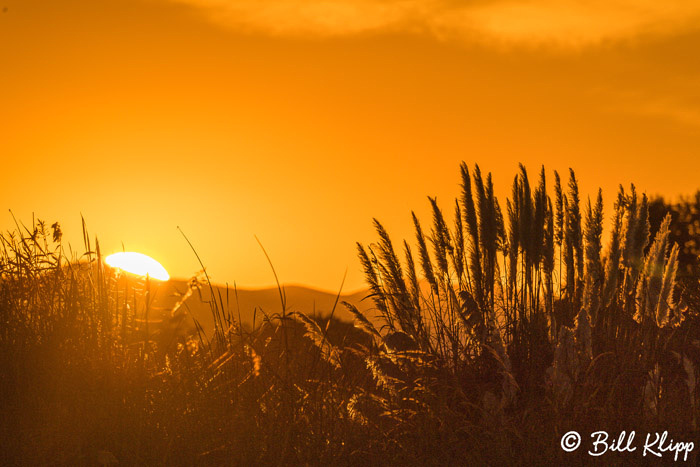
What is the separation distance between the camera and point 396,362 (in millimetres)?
4051

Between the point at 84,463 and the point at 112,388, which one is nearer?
the point at 84,463

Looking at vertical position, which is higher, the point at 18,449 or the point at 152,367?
the point at 152,367

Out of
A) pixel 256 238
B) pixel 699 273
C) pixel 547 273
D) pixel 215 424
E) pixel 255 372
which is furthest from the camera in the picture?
pixel 699 273

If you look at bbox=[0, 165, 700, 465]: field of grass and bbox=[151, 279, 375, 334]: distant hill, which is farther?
bbox=[151, 279, 375, 334]: distant hill

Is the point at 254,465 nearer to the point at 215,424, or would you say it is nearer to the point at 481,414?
the point at 215,424

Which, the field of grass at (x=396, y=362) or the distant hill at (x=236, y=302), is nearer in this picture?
the field of grass at (x=396, y=362)

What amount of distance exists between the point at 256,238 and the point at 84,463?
1.45 m

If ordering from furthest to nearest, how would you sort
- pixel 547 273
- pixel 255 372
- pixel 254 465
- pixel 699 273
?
1. pixel 699 273
2. pixel 547 273
3. pixel 255 372
4. pixel 254 465

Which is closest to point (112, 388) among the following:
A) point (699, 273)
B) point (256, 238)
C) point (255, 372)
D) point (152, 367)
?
point (152, 367)

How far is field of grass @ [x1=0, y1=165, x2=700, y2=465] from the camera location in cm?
364

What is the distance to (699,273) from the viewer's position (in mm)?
7031

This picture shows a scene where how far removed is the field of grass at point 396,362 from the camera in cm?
364

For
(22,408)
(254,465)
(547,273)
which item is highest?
(547,273)

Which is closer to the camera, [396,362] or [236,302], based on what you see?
[396,362]
